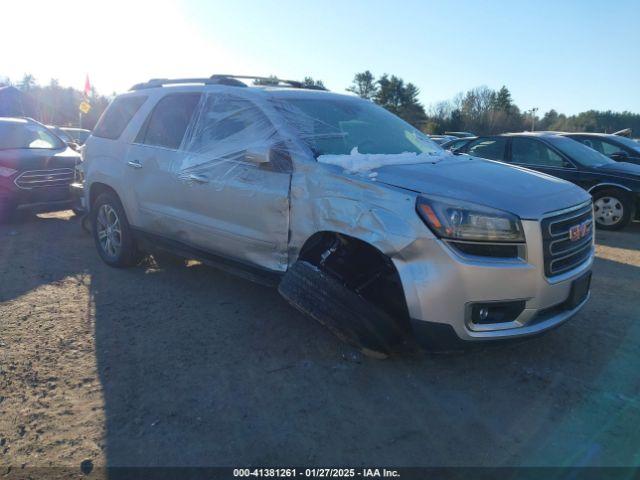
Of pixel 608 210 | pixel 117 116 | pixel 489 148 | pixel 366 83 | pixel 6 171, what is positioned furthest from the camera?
pixel 366 83

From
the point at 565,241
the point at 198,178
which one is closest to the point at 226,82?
the point at 198,178

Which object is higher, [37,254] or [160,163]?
[160,163]

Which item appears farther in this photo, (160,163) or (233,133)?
(160,163)

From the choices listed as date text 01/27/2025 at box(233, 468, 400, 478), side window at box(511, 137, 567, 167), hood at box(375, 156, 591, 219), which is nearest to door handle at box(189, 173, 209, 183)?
hood at box(375, 156, 591, 219)

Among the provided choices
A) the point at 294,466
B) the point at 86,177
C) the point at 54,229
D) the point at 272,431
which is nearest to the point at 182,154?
the point at 86,177

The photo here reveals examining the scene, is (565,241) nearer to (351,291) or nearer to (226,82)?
A: (351,291)

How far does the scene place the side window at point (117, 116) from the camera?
5277 mm

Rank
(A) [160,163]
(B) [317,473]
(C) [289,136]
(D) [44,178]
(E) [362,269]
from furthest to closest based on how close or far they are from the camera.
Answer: (D) [44,178]
(A) [160,163]
(C) [289,136]
(E) [362,269]
(B) [317,473]

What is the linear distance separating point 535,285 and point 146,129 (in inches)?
148

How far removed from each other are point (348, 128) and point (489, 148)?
585 cm

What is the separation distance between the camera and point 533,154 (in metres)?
8.83

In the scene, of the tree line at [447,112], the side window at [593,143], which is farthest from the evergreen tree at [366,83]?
the side window at [593,143]

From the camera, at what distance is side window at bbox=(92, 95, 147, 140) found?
5277mm

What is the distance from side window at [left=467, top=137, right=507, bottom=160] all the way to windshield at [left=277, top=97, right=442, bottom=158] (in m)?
4.86
